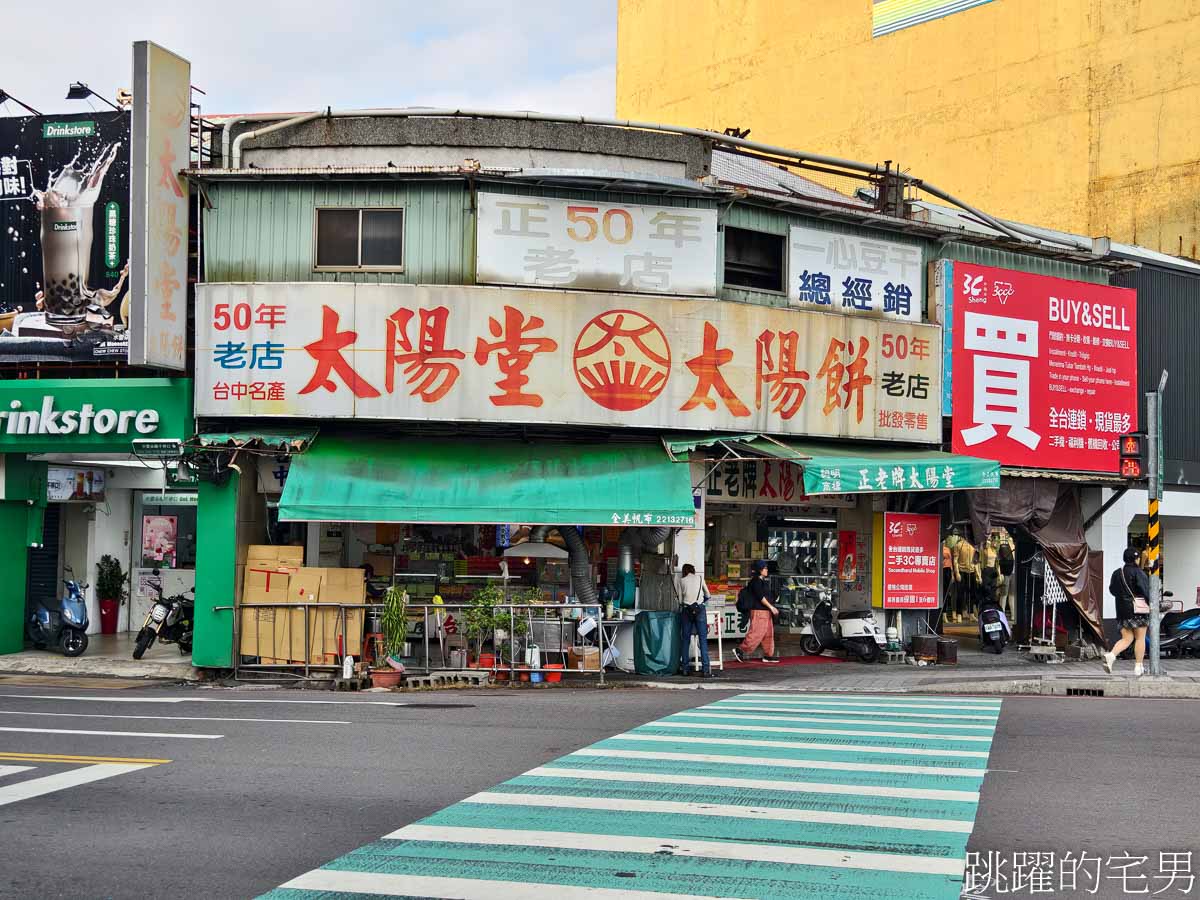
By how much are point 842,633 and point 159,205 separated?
13415mm

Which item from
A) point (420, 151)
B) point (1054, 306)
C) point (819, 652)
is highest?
point (420, 151)

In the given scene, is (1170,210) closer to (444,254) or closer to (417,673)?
(444,254)

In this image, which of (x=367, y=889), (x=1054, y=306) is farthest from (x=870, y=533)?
(x=367, y=889)

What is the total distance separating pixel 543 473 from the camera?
1988cm

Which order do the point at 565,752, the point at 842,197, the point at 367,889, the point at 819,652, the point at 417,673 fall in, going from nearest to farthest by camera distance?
the point at 367,889 → the point at 565,752 → the point at 417,673 → the point at 819,652 → the point at 842,197

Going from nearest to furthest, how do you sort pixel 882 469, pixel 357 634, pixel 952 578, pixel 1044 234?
pixel 357 634 < pixel 882 469 < pixel 1044 234 < pixel 952 578

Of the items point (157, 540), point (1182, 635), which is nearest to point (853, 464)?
point (1182, 635)

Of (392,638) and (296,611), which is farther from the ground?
(296,611)

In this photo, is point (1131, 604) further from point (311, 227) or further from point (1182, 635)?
point (311, 227)

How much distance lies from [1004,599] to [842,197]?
11081mm

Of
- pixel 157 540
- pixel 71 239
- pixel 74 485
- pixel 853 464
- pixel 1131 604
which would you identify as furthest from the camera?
pixel 157 540

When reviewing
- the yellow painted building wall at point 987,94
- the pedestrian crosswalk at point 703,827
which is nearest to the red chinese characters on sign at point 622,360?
the pedestrian crosswalk at point 703,827

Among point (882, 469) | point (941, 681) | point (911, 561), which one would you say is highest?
point (882, 469)

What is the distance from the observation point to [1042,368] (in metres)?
23.7
